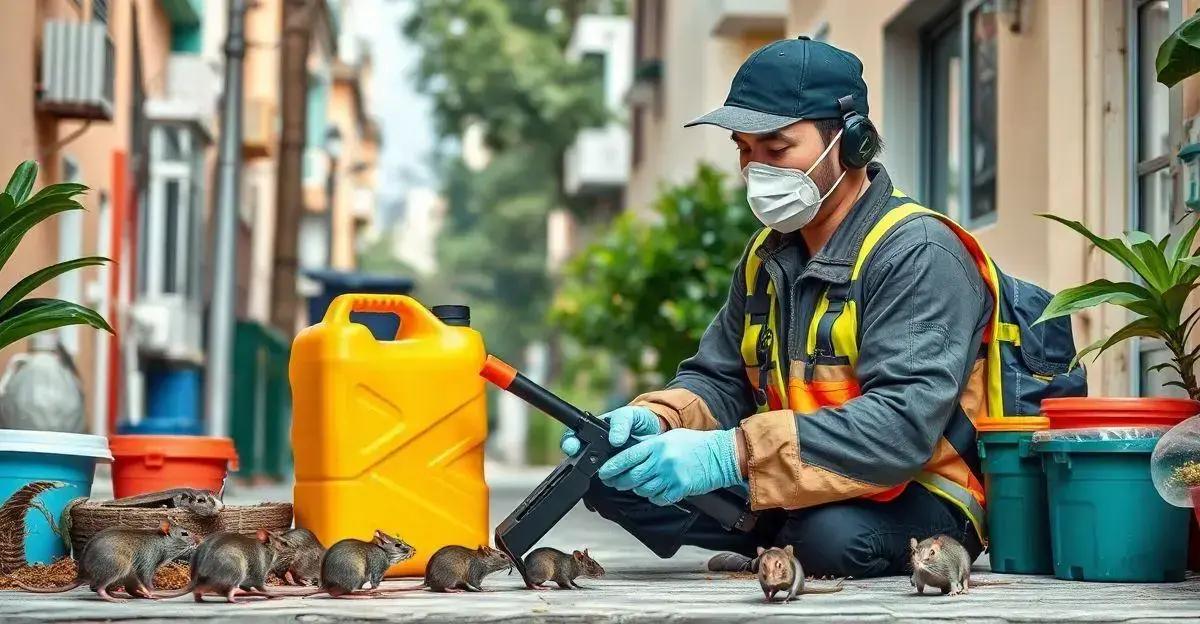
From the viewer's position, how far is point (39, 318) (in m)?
5.40

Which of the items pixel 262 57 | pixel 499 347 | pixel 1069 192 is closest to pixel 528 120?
pixel 262 57

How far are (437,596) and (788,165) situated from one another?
5.20 ft

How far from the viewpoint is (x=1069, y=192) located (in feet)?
23.8

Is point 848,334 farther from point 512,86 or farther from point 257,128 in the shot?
point 512,86

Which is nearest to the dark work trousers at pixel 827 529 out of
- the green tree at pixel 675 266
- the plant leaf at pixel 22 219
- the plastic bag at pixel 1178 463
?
the plastic bag at pixel 1178 463

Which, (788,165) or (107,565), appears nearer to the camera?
(107,565)

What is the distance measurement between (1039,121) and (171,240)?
1163 centimetres

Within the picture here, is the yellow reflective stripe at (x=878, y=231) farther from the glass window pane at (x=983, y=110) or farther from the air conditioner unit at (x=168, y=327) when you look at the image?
the air conditioner unit at (x=168, y=327)

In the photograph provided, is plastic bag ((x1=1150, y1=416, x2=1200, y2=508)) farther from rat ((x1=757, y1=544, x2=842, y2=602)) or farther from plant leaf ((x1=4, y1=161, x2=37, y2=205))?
plant leaf ((x1=4, y1=161, x2=37, y2=205))

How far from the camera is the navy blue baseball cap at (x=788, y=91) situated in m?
4.92

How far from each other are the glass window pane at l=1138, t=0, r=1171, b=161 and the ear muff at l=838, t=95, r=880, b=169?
2.05m

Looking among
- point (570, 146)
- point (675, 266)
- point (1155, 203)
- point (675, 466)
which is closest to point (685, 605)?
point (675, 466)

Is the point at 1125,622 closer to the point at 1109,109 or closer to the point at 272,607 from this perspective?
the point at 272,607

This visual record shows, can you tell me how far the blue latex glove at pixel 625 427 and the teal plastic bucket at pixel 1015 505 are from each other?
963 mm
